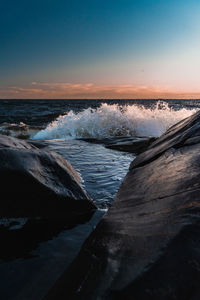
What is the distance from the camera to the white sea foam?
874 centimetres

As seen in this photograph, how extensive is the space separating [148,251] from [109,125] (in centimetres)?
814

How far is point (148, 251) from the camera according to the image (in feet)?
2.94

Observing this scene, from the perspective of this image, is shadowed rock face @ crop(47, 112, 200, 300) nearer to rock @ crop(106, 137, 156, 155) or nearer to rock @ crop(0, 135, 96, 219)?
rock @ crop(0, 135, 96, 219)

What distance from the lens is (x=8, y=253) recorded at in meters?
→ 1.42

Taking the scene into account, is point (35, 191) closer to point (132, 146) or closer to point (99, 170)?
point (99, 170)

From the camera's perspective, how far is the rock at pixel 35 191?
1.79 m

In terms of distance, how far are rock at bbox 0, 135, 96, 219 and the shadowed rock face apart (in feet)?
1.91

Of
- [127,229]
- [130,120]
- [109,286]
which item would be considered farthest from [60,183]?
[130,120]

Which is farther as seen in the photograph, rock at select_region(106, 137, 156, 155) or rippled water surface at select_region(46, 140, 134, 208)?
rock at select_region(106, 137, 156, 155)

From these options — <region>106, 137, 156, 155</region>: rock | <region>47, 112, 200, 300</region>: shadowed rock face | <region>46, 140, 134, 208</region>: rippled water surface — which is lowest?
<region>46, 140, 134, 208</region>: rippled water surface

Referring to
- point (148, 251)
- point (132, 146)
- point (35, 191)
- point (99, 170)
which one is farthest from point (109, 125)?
point (148, 251)

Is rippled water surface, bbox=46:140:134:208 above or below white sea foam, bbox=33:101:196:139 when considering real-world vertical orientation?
below

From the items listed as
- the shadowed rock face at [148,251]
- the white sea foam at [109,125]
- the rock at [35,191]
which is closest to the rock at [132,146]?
the white sea foam at [109,125]

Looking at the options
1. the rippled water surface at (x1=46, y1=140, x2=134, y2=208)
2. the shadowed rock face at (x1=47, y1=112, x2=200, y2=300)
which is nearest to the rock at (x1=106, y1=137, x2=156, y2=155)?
the rippled water surface at (x1=46, y1=140, x2=134, y2=208)
